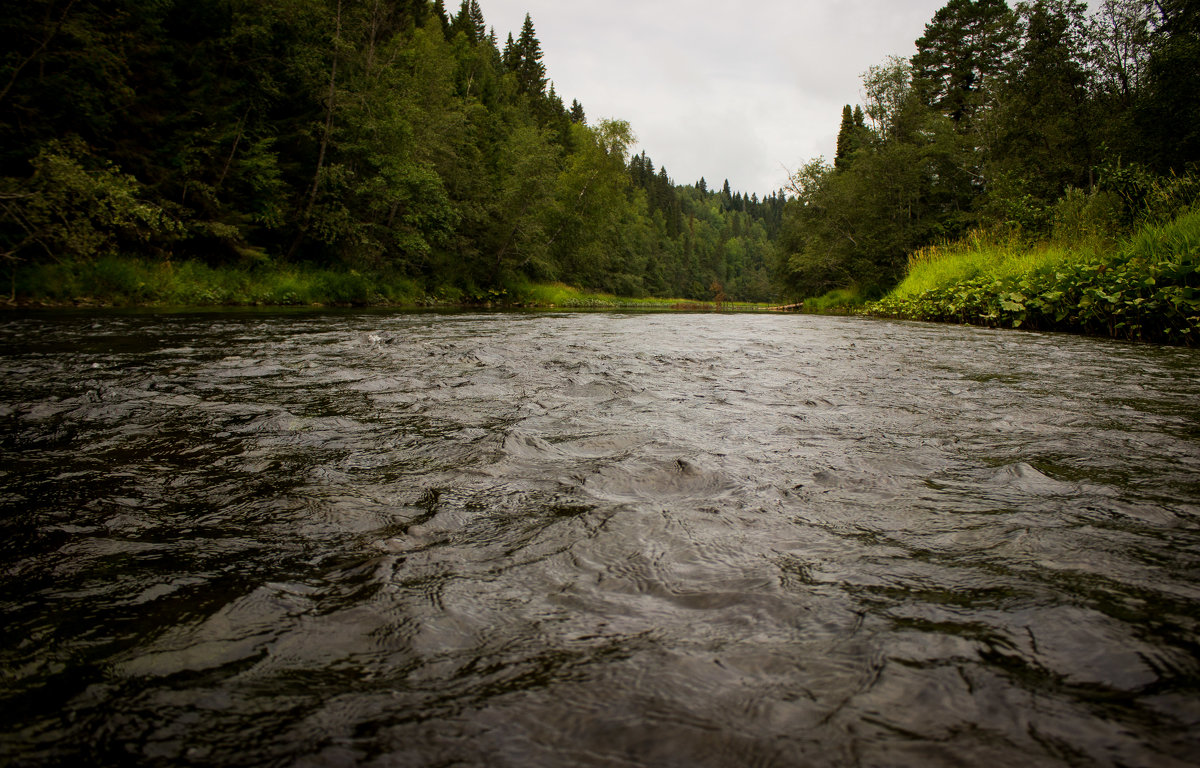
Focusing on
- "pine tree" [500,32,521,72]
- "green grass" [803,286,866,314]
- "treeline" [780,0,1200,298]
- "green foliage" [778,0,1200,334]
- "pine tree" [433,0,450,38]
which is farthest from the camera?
"pine tree" [500,32,521,72]

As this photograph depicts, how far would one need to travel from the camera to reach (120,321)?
9.92 metres

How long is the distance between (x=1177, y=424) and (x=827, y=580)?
3429 mm

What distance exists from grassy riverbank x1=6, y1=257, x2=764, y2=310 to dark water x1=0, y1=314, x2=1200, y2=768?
485 inches

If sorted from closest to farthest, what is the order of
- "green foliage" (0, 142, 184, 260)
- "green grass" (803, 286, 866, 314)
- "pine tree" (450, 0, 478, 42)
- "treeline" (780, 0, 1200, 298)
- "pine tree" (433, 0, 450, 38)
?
"green foliage" (0, 142, 184, 260)
"treeline" (780, 0, 1200, 298)
"green grass" (803, 286, 866, 314)
"pine tree" (450, 0, 478, 42)
"pine tree" (433, 0, 450, 38)

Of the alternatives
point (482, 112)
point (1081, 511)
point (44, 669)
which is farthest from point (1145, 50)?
point (482, 112)

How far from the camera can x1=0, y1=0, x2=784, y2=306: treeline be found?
41.6 ft

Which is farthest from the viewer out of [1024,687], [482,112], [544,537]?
[482,112]

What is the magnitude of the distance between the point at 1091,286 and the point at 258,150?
71.9ft

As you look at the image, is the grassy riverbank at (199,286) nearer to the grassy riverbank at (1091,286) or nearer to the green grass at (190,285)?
the green grass at (190,285)

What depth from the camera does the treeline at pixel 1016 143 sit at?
53.8 feet

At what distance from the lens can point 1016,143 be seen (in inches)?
923

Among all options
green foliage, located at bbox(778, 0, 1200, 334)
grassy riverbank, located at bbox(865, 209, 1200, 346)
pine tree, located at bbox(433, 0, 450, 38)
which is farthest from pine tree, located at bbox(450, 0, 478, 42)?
grassy riverbank, located at bbox(865, 209, 1200, 346)

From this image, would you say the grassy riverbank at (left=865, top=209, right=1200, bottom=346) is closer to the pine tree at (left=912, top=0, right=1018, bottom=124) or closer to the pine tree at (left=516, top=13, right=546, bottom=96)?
the pine tree at (left=912, top=0, right=1018, bottom=124)

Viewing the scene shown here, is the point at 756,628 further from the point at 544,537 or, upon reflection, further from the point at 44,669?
the point at 44,669
